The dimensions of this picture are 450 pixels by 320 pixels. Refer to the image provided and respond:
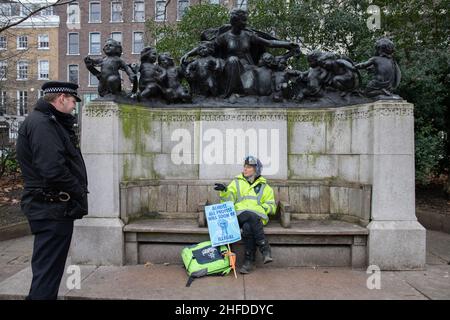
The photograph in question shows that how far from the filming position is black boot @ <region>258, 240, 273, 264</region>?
17.6 ft

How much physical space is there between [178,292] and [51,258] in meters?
1.59

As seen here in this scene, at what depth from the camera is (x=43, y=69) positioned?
50.6m

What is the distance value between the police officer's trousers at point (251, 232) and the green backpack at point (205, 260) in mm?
309

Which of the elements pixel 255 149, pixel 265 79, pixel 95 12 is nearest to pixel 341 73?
pixel 265 79

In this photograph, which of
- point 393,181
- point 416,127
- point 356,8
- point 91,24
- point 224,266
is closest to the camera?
point 224,266

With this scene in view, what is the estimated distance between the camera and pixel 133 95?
6770mm

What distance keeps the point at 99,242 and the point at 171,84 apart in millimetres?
2845

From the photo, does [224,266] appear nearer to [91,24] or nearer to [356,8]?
[356,8]

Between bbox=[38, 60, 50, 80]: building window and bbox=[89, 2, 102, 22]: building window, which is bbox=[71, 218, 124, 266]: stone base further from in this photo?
bbox=[38, 60, 50, 80]: building window

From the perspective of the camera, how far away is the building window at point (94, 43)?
48281 millimetres

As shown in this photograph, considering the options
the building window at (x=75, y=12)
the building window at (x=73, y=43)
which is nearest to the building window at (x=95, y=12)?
the building window at (x=73, y=43)

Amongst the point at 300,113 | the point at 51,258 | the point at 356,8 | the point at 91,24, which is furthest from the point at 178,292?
the point at 91,24

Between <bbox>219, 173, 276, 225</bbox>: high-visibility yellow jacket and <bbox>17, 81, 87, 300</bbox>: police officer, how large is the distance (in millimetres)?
2356

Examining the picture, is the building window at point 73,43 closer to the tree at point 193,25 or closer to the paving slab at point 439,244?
the tree at point 193,25
